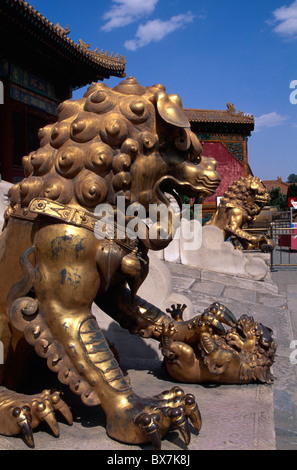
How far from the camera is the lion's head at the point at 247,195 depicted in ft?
27.9

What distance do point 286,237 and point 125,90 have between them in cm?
1482

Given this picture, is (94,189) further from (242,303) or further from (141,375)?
(242,303)

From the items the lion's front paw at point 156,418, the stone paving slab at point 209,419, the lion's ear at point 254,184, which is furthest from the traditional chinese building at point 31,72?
the lion's front paw at point 156,418

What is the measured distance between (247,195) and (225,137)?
18.4 m

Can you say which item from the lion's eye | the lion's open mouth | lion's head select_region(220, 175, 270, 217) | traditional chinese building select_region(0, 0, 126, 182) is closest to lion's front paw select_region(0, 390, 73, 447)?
the lion's open mouth

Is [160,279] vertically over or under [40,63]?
under

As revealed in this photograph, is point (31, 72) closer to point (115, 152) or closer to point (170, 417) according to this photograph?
point (115, 152)

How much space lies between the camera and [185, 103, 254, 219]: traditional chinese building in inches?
989

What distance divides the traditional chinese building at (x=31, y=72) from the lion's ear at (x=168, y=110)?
353 inches

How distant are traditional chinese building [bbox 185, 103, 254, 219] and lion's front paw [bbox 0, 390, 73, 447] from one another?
23.6m

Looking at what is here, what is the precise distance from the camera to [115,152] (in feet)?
6.21

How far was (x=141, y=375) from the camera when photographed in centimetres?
253
